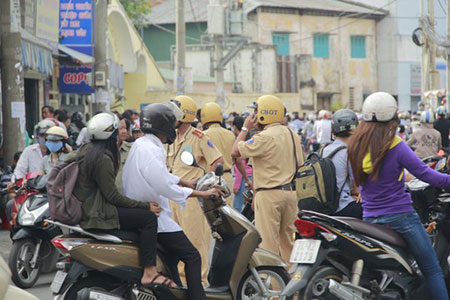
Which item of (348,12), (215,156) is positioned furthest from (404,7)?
(215,156)

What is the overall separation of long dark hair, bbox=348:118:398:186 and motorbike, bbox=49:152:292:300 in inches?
39.8

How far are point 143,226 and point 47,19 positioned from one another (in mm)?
13085

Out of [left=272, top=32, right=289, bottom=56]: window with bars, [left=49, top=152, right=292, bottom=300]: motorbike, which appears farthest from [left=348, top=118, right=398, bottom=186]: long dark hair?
[left=272, top=32, right=289, bottom=56]: window with bars

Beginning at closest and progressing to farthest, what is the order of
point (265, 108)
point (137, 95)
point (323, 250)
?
1. point (323, 250)
2. point (265, 108)
3. point (137, 95)

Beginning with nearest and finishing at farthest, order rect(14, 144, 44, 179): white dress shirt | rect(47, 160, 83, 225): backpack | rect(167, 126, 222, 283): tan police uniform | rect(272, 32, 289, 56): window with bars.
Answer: rect(47, 160, 83, 225): backpack, rect(167, 126, 222, 283): tan police uniform, rect(14, 144, 44, 179): white dress shirt, rect(272, 32, 289, 56): window with bars

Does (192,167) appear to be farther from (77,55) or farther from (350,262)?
(77,55)

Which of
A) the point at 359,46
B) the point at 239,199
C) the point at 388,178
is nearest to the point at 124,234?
the point at 388,178

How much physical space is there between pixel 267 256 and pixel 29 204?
10.1 ft

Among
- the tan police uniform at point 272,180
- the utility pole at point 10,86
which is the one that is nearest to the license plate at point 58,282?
the tan police uniform at point 272,180

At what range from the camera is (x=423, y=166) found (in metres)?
5.97

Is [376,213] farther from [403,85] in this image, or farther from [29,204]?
[403,85]

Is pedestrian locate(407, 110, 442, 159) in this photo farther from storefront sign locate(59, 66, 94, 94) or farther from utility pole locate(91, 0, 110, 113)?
storefront sign locate(59, 66, 94, 94)

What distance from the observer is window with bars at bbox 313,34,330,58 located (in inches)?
2254

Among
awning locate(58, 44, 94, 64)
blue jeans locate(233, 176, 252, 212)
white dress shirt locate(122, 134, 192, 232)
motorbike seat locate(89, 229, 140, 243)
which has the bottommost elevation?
blue jeans locate(233, 176, 252, 212)
